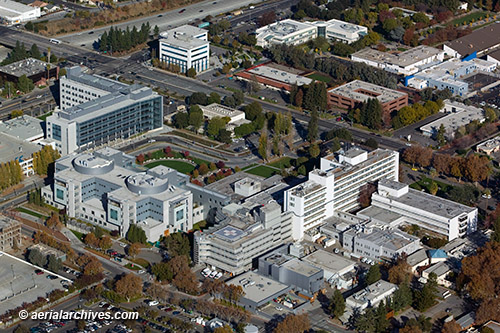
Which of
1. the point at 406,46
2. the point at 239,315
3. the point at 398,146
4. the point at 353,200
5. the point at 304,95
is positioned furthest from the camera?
the point at 406,46

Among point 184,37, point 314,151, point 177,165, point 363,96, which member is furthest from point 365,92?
point 177,165

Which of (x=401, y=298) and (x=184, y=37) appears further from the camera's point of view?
(x=184, y=37)

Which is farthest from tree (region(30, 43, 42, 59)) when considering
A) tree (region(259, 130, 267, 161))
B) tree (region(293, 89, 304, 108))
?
tree (region(259, 130, 267, 161))

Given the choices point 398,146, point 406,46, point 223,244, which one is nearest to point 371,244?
point 223,244

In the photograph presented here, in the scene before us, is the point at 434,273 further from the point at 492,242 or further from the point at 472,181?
the point at 472,181

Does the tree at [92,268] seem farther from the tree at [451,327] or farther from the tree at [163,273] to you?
the tree at [451,327]

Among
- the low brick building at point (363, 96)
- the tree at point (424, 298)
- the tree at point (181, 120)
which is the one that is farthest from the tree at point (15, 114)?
the tree at point (424, 298)

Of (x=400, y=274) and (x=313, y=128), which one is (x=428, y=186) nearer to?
(x=313, y=128)
